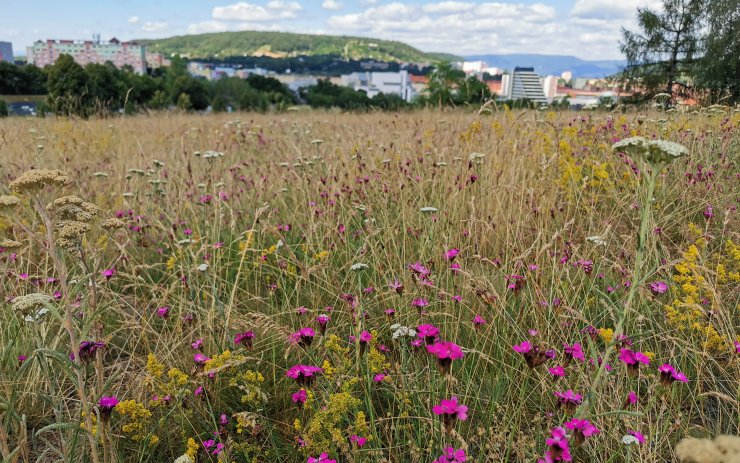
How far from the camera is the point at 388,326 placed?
2.22 m

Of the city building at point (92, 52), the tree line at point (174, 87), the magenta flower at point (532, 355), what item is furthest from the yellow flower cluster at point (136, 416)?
the city building at point (92, 52)

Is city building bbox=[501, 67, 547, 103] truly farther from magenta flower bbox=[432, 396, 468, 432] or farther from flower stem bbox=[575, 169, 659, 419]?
magenta flower bbox=[432, 396, 468, 432]

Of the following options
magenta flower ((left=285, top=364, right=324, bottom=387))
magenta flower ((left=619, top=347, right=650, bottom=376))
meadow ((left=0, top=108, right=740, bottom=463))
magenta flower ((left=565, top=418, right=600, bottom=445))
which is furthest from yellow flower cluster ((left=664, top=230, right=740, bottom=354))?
magenta flower ((left=285, top=364, right=324, bottom=387))

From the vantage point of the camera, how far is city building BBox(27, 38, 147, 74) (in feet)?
524

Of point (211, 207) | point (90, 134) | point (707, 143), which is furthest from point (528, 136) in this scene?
point (90, 134)

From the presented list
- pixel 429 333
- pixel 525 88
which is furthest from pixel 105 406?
pixel 525 88

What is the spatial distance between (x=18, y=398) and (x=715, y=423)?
2.72 m

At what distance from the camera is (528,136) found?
4270 millimetres

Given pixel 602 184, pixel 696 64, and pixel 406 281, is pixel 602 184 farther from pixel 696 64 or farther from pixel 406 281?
pixel 696 64

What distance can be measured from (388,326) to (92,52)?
8207 inches

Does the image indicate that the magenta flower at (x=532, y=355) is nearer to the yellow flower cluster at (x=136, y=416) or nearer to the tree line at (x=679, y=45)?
the yellow flower cluster at (x=136, y=416)

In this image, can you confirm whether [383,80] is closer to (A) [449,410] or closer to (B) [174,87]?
(B) [174,87]

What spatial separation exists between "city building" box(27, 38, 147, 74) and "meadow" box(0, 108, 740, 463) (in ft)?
592

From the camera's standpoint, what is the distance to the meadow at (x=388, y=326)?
144cm
